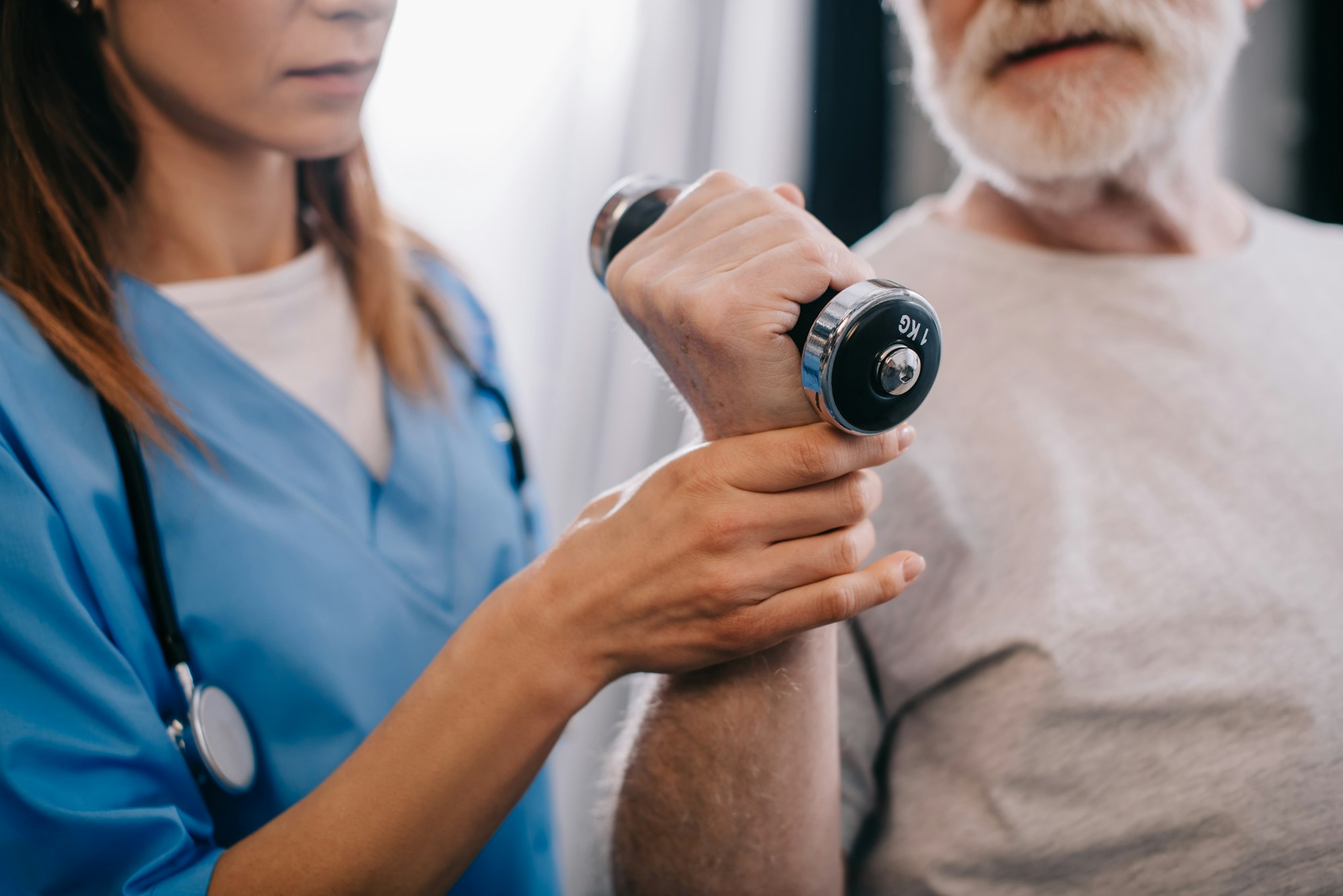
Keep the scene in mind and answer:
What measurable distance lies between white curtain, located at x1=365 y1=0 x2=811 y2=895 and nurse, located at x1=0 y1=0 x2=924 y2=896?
554mm

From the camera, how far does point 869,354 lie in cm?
42

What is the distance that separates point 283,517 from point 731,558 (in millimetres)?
397

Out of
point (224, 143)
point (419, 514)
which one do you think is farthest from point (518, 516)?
point (224, 143)

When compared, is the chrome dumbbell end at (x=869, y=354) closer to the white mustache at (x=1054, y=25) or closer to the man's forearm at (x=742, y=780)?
the man's forearm at (x=742, y=780)

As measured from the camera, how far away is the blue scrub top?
51 centimetres

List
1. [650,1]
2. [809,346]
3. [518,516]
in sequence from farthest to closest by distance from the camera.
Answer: [650,1]
[518,516]
[809,346]

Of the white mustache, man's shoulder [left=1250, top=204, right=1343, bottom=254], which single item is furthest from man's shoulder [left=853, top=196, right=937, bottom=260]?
man's shoulder [left=1250, top=204, right=1343, bottom=254]

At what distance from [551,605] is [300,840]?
0.67ft

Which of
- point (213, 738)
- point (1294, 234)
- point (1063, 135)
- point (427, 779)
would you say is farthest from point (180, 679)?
point (1294, 234)

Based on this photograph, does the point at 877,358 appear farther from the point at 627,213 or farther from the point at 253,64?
the point at 253,64

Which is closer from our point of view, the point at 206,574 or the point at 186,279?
the point at 206,574

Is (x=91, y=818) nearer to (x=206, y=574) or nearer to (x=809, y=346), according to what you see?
(x=206, y=574)

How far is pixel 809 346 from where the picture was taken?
0.43 meters

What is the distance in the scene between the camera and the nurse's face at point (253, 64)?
0.63 m
